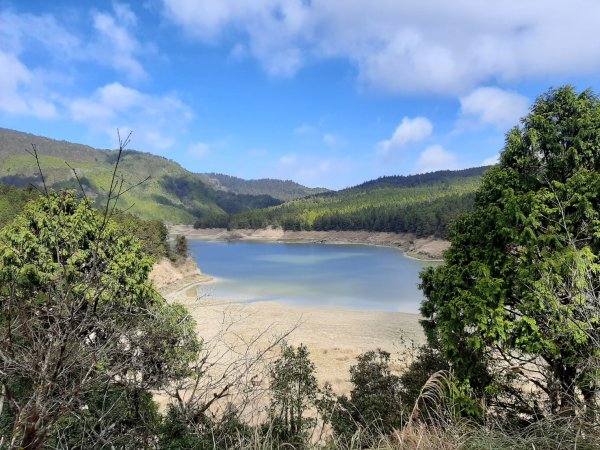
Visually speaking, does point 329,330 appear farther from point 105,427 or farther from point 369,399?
point 105,427

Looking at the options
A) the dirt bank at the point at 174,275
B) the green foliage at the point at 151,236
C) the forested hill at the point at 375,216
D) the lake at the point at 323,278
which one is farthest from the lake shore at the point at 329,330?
the forested hill at the point at 375,216

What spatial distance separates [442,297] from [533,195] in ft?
11.9

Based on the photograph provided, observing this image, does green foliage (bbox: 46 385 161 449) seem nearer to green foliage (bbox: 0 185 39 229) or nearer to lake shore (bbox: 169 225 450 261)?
green foliage (bbox: 0 185 39 229)

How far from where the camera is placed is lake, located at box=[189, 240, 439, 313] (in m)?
44.9

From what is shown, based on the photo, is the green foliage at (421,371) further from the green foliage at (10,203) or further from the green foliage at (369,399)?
the green foliage at (10,203)

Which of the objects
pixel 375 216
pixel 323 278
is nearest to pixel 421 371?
pixel 323 278

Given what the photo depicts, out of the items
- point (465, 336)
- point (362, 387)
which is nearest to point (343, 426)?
point (362, 387)

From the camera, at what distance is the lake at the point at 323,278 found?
44.9 meters

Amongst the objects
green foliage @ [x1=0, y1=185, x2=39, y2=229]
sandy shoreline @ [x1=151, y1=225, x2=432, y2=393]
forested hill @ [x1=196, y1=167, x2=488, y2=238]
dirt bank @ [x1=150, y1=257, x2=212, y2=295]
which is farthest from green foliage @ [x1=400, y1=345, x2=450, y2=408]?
forested hill @ [x1=196, y1=167, x2=488, y2=238]

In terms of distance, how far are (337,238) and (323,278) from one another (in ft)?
221

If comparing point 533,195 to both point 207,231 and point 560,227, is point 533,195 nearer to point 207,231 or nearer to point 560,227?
point 560,227

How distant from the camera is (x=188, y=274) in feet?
185

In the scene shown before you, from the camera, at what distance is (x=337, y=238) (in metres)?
127

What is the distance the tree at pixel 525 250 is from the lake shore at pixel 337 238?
70.4 metres
